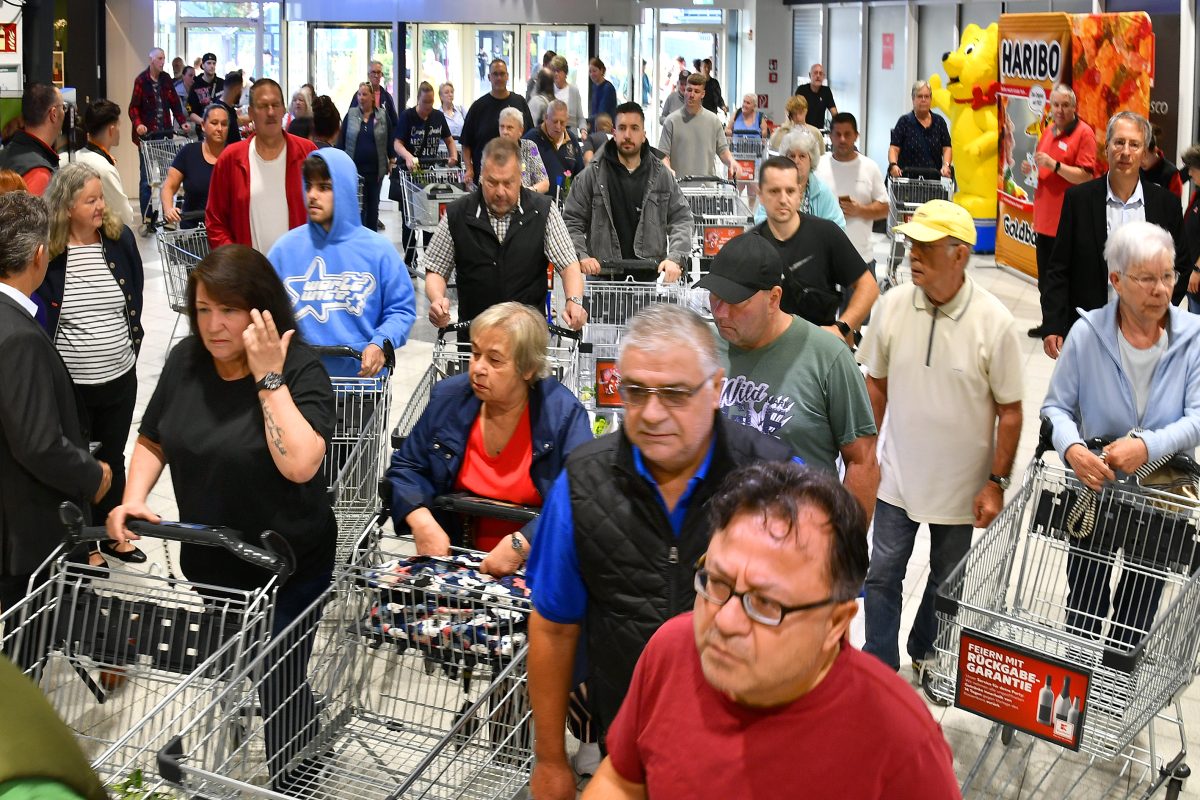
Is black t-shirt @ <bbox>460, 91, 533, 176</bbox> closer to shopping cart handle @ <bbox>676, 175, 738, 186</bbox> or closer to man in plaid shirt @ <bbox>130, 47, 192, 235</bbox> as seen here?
shopping cart handle @ <bbox>676, 175, 738, 186</bbox>

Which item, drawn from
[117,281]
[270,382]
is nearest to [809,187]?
[117,281]

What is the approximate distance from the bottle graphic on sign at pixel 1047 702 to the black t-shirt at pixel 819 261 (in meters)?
2.47

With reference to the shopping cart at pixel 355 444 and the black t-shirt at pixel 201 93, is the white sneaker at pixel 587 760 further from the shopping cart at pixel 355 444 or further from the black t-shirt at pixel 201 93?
the black t-shirt at pixel 201 93

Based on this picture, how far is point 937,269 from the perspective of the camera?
15.7 feet

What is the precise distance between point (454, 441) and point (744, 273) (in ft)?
3.35

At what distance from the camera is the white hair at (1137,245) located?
436 cm

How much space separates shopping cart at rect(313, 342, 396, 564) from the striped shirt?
1131 millimetres

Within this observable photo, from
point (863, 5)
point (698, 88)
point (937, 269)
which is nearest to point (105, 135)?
point (698, 88)

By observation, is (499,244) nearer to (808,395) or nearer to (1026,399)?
(808,395)

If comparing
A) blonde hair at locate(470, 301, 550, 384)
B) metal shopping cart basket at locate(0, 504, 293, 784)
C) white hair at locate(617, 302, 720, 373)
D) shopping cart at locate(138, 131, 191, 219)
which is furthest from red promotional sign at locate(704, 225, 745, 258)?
shopping cart at locate(138, 131, 191, 219)

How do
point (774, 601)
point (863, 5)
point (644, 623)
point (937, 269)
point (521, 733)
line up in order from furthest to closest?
point (863, 5) → point (937, 269) → point (521, 733) → point (644, 623) → point (774, 601)

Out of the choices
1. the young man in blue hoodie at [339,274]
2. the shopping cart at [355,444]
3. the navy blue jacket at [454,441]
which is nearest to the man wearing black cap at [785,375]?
the navy blue jacket at [454,441]

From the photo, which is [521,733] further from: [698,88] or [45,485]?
[698,88]

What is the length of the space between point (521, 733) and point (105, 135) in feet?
25.6
